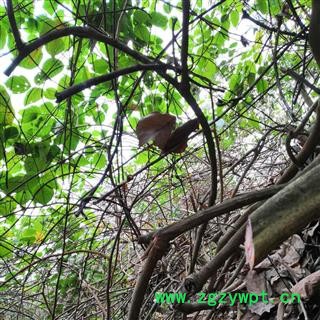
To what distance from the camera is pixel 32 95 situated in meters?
1.17

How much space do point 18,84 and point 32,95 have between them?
0.06 meters

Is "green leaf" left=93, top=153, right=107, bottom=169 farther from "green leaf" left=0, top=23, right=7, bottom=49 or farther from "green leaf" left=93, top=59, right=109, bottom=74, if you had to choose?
"green leaf" left=0, top=23, right=7, bottom=49

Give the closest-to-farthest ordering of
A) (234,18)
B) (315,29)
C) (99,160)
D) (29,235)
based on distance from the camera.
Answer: (315,29), (99,160), (29,235), (234,18)

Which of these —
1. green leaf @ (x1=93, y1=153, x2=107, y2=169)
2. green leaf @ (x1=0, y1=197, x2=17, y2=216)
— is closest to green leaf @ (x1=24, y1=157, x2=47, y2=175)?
green leaf @ (x1=0, y1=197, x2=17, y2=216)

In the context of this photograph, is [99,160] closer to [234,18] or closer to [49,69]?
[49,69]

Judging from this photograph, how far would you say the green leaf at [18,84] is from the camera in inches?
43.8

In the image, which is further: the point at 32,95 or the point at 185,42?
the point at 32,95

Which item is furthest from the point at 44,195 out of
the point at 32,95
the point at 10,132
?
the point at 32,95

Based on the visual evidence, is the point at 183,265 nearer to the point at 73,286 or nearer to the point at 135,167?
the point at 73,286

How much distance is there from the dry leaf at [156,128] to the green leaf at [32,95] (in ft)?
1.81

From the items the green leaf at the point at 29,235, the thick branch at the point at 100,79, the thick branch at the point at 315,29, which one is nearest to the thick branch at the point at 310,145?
the thick branch at the point at 315,29

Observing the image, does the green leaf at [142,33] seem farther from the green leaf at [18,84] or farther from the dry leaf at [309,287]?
the dry leaf at [309,287]

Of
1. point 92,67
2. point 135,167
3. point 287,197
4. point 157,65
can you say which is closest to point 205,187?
point 135,167

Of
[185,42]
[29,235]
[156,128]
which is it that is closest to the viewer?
[185,42]
